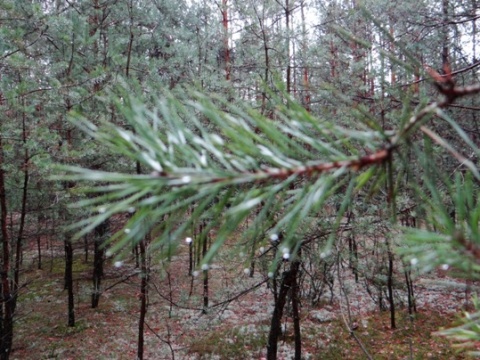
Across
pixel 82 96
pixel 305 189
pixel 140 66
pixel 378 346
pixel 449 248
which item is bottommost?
pixel 378 346

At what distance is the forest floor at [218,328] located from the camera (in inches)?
260

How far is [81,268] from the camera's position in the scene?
1209cm

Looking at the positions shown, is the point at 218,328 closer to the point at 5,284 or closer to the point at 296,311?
the point at 296,311

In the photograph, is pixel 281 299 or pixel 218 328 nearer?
pixel 281 299

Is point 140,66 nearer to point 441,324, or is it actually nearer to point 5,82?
point 5,82

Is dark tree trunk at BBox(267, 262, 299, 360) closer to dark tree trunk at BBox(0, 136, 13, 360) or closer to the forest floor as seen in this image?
the forest floor

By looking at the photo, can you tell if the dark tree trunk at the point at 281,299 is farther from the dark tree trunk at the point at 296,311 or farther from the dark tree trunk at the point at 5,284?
the dark tree trunk at the point at 5,284

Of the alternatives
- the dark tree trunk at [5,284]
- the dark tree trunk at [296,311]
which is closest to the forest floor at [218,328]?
the dark tree trunk at [5,284]

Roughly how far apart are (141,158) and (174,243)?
153 millimetres

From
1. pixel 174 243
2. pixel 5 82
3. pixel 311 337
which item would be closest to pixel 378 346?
pixel 311 337

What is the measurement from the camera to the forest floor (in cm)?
660

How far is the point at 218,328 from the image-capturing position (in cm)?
763

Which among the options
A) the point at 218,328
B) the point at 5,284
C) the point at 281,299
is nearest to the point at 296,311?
the point at 281,299

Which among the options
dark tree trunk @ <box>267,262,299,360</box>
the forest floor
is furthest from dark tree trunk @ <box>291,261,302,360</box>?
the forest floor
